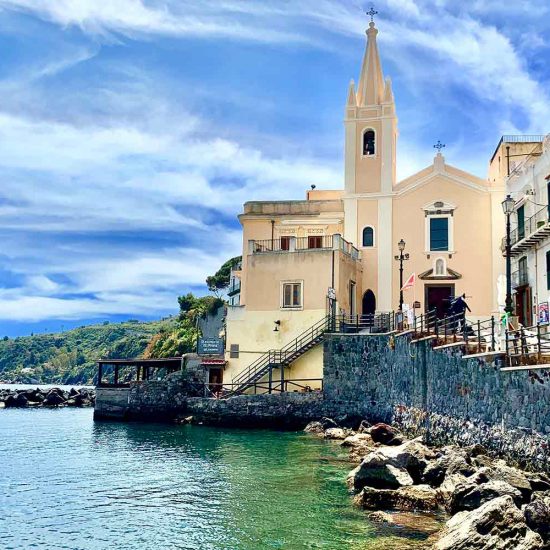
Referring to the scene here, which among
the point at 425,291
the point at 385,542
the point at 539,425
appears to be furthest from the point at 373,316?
the point at 385,542

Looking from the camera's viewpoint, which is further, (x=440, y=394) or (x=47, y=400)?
(x=47, y=400)

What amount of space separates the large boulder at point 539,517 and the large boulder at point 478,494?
0.77 metres

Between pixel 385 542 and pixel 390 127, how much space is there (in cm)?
3105

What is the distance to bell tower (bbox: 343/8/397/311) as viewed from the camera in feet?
131

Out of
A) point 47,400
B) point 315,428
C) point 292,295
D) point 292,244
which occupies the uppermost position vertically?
point 292,244

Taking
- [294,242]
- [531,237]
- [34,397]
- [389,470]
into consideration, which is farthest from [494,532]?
[34,397]

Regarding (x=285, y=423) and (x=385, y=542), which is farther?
(x=285, y=423)

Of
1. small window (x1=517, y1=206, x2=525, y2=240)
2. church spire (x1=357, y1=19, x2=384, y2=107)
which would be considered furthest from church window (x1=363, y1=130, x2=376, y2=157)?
small window (x1=517, y1=206, x2=525, y2=240)

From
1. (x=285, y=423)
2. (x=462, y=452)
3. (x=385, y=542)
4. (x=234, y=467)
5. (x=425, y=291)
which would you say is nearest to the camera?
(x=385, y=542)

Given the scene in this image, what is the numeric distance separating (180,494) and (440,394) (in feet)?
33.1

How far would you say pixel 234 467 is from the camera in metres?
22.9

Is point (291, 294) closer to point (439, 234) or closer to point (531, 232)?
point (439, 234)

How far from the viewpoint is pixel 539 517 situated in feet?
40.6

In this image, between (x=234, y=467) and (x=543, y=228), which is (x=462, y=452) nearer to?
(x=234, y=467)
